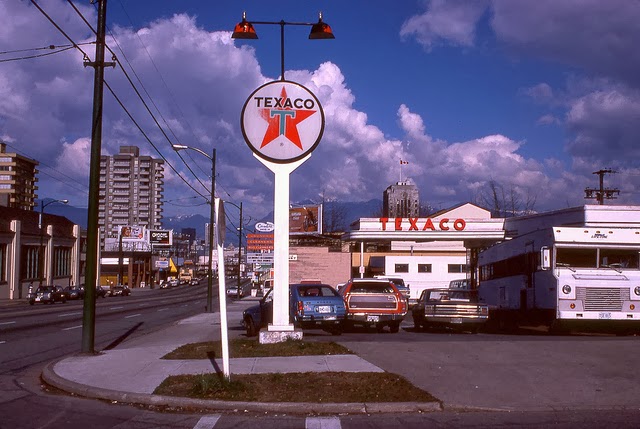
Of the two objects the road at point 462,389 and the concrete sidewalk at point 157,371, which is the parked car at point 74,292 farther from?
the concrete sidewalk at point 157,371

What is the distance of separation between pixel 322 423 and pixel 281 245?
729cm

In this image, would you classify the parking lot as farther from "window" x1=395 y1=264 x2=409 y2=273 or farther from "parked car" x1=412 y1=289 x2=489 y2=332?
"window" x1=395 y1=264 x2=409 y2=273

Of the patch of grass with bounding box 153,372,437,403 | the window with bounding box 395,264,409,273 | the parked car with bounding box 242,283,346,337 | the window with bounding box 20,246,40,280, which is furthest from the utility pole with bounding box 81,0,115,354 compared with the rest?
the window with bounding box 20,246,40,280

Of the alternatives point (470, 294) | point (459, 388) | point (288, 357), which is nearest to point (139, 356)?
point (288, 357)

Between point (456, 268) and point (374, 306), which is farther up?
point (456, 268)

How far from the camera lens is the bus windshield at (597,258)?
20.2 m

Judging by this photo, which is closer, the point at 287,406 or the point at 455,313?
the point at 287,406

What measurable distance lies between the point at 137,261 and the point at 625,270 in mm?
122112

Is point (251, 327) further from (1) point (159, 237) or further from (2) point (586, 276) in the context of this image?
(1) point (159, 237)

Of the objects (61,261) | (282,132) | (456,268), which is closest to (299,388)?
(282,132)

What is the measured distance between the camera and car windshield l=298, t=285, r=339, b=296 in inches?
824

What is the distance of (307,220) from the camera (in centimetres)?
8538

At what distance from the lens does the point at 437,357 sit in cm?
1319

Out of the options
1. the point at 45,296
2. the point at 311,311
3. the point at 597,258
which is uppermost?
the point at 597,258
